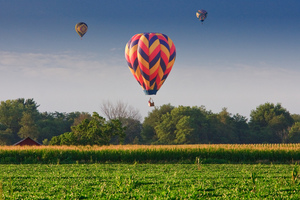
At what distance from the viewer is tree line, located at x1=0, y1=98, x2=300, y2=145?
78.6m

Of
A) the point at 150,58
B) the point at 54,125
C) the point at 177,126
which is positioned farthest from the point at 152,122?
the point at 150,58

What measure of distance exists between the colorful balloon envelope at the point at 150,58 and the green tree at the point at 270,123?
46.8 meters

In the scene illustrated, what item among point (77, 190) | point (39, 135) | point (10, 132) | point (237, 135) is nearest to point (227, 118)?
point (237, 135)

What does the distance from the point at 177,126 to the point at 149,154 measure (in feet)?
126

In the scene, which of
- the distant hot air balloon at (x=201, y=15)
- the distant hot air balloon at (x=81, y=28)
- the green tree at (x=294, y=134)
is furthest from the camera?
the green tree at (x=294, y=134)

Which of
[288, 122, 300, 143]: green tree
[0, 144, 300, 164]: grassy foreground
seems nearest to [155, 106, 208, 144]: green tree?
[288, 122, 300, 143]: green tree

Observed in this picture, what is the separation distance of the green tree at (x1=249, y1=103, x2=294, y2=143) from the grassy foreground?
1777 inches

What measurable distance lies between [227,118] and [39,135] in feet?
126

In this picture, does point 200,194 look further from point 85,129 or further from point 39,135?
point 39,135

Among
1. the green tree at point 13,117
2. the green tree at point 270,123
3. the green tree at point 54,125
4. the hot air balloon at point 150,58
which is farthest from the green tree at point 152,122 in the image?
the hot air balloon at point 150,58

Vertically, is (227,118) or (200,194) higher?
(227,118)

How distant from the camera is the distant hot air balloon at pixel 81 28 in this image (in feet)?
192

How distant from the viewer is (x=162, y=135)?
78.6 metres

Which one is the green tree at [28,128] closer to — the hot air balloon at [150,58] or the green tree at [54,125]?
the green tree at [54,125]
